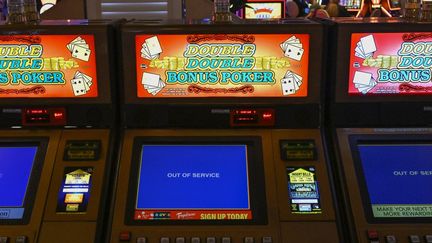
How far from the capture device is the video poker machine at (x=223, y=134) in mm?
2211

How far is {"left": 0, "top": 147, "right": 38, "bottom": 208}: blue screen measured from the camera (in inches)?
88.5

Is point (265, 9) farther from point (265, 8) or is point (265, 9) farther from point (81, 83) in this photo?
point (81, 83)

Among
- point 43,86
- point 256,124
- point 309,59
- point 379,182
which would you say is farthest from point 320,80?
point 43,86

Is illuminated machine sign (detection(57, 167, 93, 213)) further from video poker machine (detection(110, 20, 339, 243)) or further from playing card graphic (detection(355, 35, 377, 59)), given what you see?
playing card graphic (detection(355, 35, 377, 59))

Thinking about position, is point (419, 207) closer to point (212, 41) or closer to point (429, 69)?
point (429, 69)

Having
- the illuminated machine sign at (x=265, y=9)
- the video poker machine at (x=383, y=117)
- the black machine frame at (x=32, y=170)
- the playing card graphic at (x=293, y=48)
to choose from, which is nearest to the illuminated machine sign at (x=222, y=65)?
the playing card graphic at (x=293, y=48)

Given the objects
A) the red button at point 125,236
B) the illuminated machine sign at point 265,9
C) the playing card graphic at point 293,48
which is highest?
the playing card graphic at point 293,48

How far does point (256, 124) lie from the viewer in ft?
8.05

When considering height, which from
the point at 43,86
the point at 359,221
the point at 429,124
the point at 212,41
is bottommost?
the point at 359,221

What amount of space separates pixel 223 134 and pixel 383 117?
702mm

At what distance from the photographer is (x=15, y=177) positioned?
2301 mm

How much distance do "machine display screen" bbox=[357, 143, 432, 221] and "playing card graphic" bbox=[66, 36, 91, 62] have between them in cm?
122

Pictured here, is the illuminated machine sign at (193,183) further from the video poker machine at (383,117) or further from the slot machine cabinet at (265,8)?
the slot machine cabinet at (265,8)

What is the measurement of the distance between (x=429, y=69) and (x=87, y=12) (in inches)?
74.9
